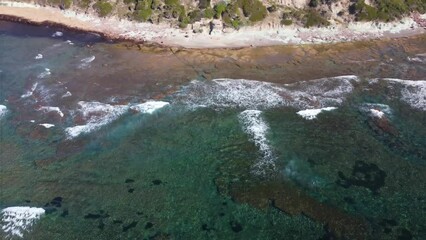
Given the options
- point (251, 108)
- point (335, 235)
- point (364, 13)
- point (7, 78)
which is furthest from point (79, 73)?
point (364, 13)

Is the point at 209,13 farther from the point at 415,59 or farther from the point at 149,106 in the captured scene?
the point at 415,59

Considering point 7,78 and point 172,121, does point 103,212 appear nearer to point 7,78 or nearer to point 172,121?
point 172,121

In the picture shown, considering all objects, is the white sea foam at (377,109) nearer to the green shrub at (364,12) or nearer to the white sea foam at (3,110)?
the green shrub at (364,12)

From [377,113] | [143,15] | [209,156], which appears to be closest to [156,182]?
[209,156]

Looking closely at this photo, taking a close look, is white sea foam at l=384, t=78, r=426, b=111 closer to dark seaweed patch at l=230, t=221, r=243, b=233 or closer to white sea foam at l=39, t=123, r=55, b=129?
dark seaweed patch at l=230, t=221, r=243, b=233

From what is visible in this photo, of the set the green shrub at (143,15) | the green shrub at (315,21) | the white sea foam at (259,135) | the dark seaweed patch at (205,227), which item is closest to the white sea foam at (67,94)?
the green shrub at (143,15)

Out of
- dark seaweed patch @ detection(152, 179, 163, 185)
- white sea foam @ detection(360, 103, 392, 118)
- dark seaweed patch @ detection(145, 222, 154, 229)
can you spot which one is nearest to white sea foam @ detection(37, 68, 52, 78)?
dark seaweed patch @ detection(152, 179, 163, 185)
